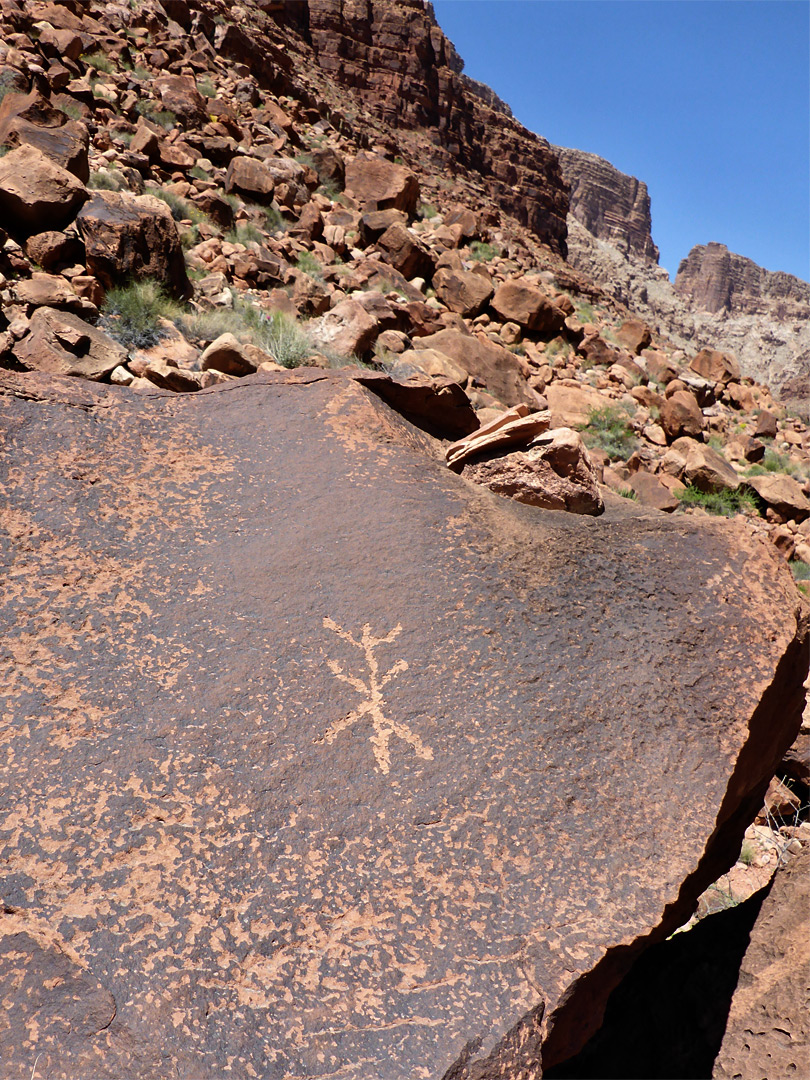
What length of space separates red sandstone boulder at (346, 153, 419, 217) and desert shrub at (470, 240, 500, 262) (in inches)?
69.4

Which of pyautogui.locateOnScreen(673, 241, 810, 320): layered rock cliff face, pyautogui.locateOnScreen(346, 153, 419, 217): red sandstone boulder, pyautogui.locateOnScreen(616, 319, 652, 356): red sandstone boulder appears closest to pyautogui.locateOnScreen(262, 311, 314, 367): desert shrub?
pyautogui.locateOnScreen(346, 153, 419, 217): red sandstone boulder

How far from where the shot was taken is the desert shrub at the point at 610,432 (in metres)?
7.38

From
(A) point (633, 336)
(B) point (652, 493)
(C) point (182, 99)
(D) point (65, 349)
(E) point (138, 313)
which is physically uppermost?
(A) point (633, 336)

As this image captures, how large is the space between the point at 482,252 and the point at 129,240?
29.5 feet

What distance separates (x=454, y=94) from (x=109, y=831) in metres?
29.3

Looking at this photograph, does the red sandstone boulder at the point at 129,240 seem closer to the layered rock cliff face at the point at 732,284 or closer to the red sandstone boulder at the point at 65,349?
the red sandstone boulder at the point at 65,349

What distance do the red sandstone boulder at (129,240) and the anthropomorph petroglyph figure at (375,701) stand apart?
4.23 m

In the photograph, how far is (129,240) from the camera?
16.3ft

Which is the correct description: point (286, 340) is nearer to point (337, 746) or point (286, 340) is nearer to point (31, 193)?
point (31, 193)

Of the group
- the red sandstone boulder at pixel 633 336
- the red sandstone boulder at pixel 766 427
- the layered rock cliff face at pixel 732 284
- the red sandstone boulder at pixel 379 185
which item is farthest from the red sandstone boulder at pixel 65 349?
the layered rock cliff face at pixel 732 284

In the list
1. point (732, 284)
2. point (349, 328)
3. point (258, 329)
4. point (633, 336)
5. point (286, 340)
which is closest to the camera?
point (286, 340)

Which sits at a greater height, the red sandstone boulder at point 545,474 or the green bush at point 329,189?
the green bush at point 329,189

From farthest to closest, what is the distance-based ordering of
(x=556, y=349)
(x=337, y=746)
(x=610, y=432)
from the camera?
(x=556, y=349)
(x=610, y=432)
(x=337, y=746)

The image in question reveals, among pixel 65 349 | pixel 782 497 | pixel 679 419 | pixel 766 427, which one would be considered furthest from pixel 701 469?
pixel 65 349
